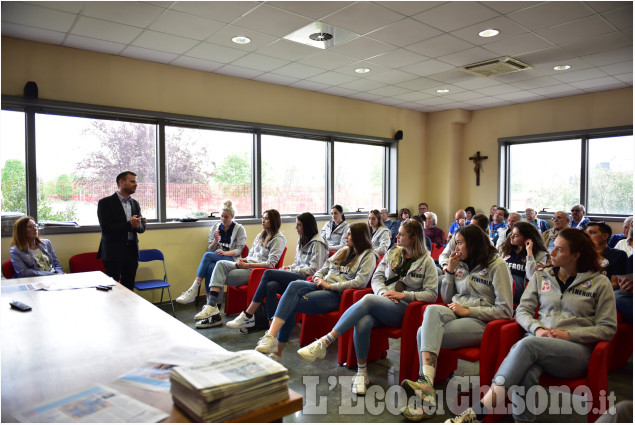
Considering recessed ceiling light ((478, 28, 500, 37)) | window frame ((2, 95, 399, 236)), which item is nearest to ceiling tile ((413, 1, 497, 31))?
recessed ceiling light ((478, 28, 500, 37))

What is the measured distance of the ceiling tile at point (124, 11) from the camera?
380cm

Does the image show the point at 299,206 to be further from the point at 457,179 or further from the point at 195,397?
the point at 195,397

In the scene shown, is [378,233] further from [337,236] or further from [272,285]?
[272,285]

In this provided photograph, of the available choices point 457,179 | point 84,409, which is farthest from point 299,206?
point 84,409

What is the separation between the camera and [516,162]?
8.19 m

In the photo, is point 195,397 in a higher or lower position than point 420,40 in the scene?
lower

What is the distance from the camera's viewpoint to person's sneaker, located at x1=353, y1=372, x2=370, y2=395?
9.91 feet

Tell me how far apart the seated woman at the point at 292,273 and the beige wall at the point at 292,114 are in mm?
1872

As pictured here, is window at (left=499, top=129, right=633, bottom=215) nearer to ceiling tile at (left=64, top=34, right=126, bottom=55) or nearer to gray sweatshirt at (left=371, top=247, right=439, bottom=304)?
gray sweatshirt at (left=371, top=247, right=439, bottom=304)

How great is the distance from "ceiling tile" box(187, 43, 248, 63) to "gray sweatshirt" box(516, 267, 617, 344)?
159 inches

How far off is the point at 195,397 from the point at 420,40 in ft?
14.8

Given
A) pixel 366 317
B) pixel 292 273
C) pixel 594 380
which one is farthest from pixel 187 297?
pixel 594 380

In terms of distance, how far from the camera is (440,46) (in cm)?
489

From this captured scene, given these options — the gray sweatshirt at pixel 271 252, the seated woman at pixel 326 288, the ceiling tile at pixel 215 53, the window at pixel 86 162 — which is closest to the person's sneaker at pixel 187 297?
the gray sweatshirt at pixel 271 252
